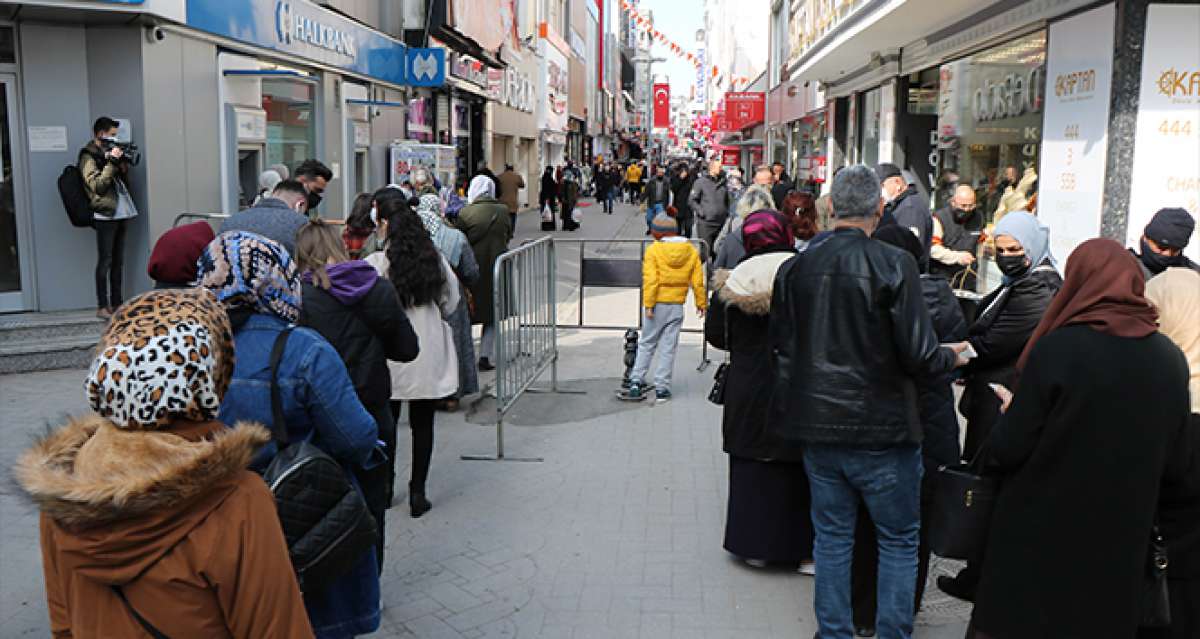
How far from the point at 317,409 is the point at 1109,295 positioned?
96.2 inches

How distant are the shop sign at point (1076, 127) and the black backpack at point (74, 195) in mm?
8607

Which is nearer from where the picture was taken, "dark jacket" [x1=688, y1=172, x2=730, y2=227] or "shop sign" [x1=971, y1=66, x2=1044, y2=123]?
"shop sign" [x1=971, y1=66, x2=1044, y2=123]

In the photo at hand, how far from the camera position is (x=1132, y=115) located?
7809mm

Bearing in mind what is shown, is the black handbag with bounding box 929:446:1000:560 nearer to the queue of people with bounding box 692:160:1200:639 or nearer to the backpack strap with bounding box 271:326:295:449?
the queue of people with bounding box 692:160:1200:639

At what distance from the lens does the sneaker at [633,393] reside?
8477 mm

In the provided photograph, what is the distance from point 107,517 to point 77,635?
0.35 m

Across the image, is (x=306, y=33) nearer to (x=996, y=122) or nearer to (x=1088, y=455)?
(x=996, y=122)

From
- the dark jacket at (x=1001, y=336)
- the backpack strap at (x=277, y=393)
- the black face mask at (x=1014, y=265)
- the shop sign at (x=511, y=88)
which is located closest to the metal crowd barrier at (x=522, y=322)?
the dark jacket at (x=1001, y=336)

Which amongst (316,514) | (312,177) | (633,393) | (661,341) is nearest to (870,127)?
(661,341)

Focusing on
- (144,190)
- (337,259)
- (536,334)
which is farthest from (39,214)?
(337,259)

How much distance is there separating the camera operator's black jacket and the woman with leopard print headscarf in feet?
26.6

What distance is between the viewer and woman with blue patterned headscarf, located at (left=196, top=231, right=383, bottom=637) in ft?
9.41

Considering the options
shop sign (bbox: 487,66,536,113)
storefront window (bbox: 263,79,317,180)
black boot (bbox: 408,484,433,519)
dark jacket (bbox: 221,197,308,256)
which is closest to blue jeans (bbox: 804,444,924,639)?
black boot (bbox: 408,484,433,519)

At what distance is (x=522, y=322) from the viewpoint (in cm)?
802
